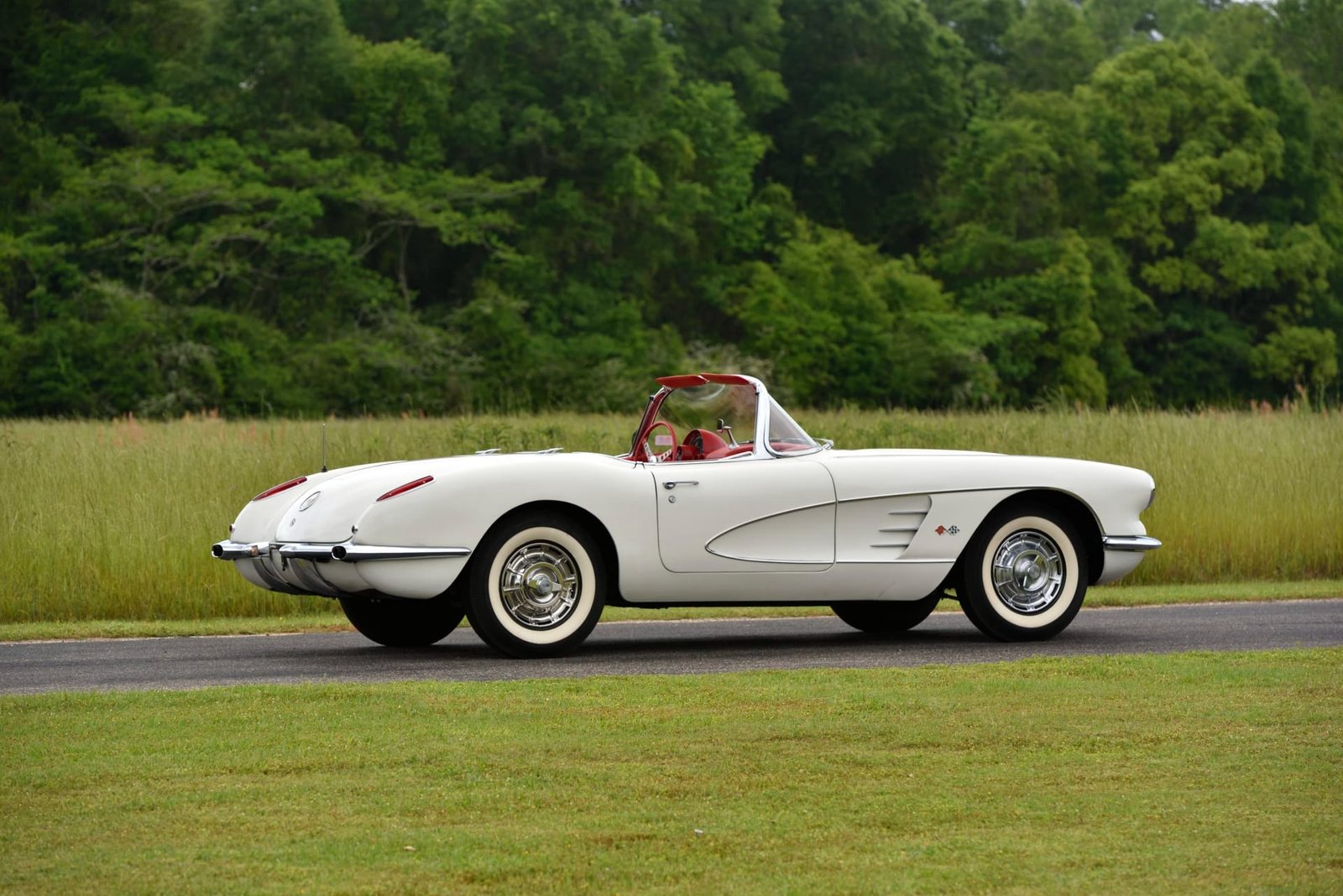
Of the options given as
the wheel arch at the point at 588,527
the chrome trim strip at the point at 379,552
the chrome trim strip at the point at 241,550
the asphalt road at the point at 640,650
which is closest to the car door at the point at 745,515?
the wheel arch at the point at 588,527

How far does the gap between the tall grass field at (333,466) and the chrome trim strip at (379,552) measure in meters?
4.53

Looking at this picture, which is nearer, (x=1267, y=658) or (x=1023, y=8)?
(x=1267, y=658)

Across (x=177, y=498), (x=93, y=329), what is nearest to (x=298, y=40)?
(x=93, y=329)

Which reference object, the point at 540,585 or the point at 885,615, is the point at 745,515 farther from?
the point at 885,615

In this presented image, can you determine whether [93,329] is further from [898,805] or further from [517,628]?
[898,805]

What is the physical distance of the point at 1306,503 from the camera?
16859 mm

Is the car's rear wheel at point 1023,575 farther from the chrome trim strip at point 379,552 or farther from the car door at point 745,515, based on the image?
the chrome trim strip at point 379,552

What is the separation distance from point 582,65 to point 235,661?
42298 mm

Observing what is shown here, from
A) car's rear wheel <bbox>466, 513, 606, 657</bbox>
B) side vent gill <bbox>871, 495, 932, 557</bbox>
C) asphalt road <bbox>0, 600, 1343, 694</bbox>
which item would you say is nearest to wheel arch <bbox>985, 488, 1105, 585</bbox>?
asphalt road <bbox>0, 600, 1343, 694</bbox>

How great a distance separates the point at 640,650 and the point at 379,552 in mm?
1780

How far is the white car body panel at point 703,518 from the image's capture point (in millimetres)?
9383

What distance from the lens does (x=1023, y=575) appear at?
10508mm

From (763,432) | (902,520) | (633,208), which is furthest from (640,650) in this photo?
(633,208)

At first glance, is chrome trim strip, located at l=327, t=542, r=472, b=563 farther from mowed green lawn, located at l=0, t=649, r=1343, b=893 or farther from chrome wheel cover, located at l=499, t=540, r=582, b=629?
mowed green lawn, located at l=0, t=649, r=1343, b=893
